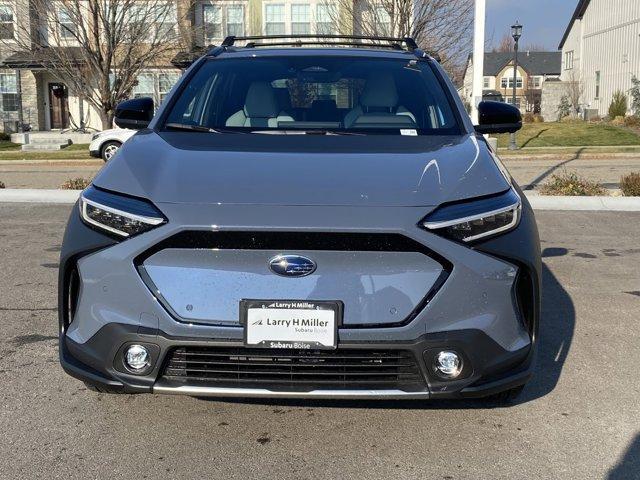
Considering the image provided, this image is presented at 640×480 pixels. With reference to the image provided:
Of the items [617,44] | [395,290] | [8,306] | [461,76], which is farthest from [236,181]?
[617,44]

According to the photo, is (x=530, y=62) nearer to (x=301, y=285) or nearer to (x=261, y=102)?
(x=261, y=102)

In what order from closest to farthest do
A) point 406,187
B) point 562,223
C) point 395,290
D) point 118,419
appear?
point 395,290, point 406,187, point 118,419, point 562,223

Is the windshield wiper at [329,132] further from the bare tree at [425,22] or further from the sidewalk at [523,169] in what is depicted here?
the bare tree at [425,22]

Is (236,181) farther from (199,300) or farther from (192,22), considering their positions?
(192,22)

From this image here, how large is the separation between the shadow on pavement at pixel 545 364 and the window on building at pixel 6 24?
21.9 meters

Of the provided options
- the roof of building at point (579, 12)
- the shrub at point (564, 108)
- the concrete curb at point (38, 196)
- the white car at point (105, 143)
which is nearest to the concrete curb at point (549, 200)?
the concrete curb at point (38, 196)

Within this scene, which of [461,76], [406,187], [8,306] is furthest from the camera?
[461,76]

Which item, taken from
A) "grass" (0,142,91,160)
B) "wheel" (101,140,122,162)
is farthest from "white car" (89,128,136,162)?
"grass" (0,142,91,160)

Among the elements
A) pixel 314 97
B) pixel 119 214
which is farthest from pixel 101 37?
pixel 119 214

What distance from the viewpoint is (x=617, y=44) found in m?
39.2

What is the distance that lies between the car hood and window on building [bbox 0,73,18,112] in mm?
33403

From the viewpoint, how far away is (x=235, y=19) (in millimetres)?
31688

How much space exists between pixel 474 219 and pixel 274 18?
3169 centimetres

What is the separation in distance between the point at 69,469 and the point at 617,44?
136ft
